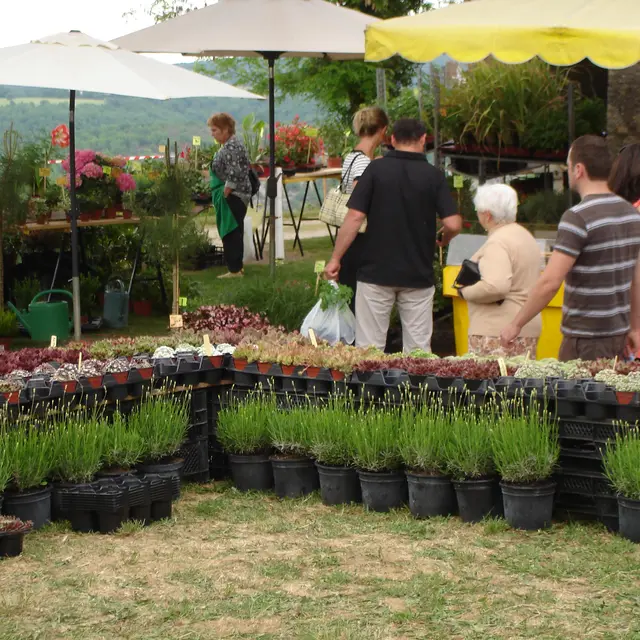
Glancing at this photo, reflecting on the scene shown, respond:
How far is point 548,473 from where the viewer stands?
448 centimetres

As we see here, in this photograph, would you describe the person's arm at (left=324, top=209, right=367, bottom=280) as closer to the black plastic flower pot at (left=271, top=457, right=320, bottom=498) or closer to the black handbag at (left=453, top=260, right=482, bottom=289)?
the black handbag at (left=453, top=260, right=482, bottom=289)

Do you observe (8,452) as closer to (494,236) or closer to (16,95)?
(494,236)

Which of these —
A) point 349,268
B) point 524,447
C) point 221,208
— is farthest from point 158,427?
point 221,208

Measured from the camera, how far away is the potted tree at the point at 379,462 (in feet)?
15.6

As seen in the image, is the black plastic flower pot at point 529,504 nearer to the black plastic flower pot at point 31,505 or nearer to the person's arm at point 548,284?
the person's arm at point 548,284

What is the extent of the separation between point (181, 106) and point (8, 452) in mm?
31821

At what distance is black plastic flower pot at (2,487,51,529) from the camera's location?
448 cm

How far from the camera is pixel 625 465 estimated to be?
4.25 metres

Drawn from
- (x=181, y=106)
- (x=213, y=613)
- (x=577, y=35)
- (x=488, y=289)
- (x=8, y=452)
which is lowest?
(x=213, y=613)

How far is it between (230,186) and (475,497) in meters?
6.61

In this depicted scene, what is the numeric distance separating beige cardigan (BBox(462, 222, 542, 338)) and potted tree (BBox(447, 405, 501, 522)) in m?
0.99

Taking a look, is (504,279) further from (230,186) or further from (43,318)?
(230,186)

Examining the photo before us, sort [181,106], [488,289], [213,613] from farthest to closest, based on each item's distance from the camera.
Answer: [181,106] → [488,289] → [213,613]

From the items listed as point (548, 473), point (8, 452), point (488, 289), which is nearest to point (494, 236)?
point (488, 289)
